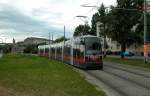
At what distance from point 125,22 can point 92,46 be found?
32000mm

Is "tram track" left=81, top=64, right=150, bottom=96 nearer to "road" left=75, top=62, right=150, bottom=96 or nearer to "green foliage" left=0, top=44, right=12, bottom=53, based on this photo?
"road" left=75, top=62, right=150, bottom=96

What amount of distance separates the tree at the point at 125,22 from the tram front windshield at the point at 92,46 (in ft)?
101

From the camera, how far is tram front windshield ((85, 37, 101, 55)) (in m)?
37.4

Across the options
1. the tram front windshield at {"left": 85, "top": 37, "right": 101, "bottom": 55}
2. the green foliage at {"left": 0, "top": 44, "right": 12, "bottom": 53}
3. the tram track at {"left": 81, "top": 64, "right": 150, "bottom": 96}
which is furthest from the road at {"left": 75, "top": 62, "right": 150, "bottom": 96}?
the green foliage at {"left": 0, "top": 44, "right": 12, "bottom": 53}

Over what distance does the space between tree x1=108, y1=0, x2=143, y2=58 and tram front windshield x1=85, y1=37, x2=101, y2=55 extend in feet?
101

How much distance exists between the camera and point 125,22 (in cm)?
6856

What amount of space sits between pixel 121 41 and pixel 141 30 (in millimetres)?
3976

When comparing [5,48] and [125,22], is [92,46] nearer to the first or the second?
[125,22]

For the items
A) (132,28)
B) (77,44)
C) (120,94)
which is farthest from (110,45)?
(120,94)

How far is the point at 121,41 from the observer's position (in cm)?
7044

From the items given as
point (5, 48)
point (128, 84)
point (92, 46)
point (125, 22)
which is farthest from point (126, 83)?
point (5, 48)

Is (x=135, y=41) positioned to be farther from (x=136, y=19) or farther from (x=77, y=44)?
(x=77, y=44)

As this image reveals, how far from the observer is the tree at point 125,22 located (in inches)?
2680

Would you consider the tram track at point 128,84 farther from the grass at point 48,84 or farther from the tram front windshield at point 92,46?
the tram front windshield at point 92,46
